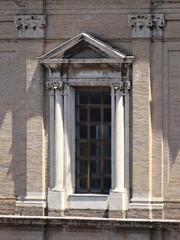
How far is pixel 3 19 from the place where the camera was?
79.4 ft

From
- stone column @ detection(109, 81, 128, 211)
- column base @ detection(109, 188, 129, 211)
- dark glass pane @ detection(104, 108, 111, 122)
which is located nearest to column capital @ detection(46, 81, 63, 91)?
dark glass pane @ detection(104, 108, 111, 122)

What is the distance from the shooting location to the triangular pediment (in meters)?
23.5

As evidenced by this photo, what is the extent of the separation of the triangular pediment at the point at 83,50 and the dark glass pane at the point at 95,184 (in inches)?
106

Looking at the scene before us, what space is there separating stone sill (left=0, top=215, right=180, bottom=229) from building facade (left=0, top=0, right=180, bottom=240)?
0.02 metres

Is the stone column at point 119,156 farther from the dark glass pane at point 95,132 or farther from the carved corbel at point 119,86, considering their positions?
the dark glass pane at point 95,132

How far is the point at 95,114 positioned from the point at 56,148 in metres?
1.13

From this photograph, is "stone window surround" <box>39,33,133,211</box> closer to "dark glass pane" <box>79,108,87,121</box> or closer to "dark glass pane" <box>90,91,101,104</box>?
"dark glass pane" <box>79,108,87,121</box>

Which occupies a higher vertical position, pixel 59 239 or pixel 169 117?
pixel 169 117

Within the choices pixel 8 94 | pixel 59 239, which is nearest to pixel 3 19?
pixel 8 94

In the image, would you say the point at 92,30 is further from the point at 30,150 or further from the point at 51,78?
the point at 30,150

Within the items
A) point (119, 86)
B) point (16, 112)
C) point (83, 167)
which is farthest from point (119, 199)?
point (16, 112)

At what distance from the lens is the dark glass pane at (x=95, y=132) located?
2420cm

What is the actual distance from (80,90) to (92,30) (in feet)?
4.44

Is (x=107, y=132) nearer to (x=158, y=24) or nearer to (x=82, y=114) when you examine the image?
(x=82, y=114)
